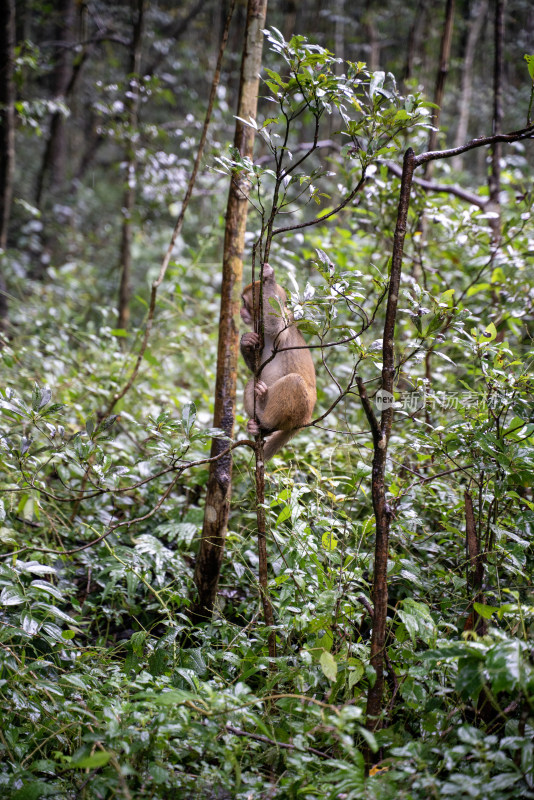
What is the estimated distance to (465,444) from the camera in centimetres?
255

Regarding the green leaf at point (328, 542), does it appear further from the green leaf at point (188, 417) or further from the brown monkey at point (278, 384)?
the green leaf at point (188, 417)

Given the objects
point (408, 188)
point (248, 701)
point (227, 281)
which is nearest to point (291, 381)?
point (227, 281)

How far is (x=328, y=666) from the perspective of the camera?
2.01 m

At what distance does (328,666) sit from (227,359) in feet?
5.20

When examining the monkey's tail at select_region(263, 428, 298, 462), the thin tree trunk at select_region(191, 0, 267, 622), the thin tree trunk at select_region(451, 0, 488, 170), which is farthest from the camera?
the thin tree trunk at select_region(451, 0, 488, 170)

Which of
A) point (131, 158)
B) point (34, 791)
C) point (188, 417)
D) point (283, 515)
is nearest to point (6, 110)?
point (131, 158)

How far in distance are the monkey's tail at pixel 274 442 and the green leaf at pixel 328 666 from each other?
161cm

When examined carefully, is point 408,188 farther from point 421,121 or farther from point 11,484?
point 11,484

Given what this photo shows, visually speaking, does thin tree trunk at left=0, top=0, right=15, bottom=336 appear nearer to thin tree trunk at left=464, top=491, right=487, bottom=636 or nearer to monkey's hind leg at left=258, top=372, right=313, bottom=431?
monkey's hind leg at left=258, top=372, right=313, bottom=431

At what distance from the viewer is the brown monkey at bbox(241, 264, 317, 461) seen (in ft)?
10.5

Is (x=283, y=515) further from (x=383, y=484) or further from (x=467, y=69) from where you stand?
(x=467, y=69)

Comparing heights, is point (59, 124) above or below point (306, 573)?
above

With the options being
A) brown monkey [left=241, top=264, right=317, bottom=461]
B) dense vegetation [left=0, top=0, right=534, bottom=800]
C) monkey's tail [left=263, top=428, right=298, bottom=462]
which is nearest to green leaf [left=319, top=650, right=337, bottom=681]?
dense vegetation [left=0, top=0, right=534, bottom=800]

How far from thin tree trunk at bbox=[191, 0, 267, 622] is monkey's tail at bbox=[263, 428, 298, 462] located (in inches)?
22.4
